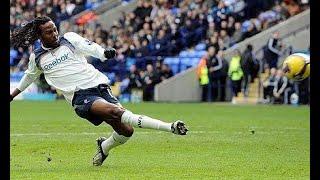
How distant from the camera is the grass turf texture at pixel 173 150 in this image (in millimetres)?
11133

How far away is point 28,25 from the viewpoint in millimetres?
12055

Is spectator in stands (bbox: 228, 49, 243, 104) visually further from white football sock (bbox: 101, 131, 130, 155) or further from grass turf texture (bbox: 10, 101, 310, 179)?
white football sock (bbox: 101, 131, 130, 155)

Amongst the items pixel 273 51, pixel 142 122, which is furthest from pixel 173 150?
pixel 273 51

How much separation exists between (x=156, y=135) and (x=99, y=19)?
83.7ft

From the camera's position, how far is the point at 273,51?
107 ft

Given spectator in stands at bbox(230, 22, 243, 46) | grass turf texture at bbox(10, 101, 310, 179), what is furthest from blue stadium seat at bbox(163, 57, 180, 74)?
grass turf texture at bbox(10, 101, 310, 179)

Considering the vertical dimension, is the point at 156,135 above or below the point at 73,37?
below

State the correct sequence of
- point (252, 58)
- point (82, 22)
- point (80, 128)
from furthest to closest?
1. point (82, 22)
2. point (252, 58)
3. point (80, 128)

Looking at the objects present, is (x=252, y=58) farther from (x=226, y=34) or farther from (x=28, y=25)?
(x=28, y=25)

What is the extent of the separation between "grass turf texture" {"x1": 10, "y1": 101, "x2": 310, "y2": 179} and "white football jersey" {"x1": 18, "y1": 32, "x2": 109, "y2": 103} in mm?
1056

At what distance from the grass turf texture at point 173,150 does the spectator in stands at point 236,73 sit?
379 inches

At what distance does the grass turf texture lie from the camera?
36.5 ft

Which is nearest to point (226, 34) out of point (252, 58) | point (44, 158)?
point (252, 58)

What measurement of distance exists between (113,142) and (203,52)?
2406 centimetres
